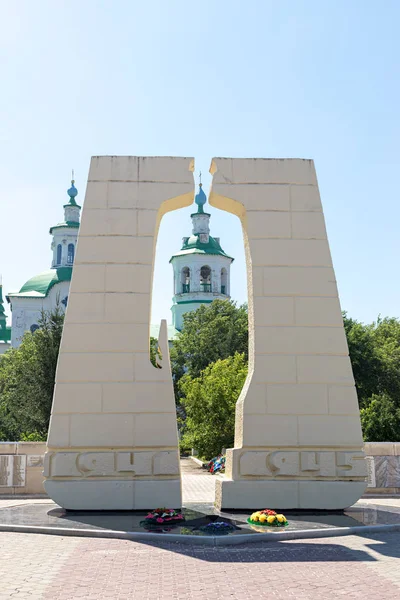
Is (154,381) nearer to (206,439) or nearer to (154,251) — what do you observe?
(154,251)

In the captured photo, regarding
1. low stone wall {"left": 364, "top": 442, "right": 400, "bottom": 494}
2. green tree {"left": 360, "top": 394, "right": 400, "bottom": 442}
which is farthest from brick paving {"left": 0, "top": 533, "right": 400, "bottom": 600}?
green tree {"left": 360, "top": 394, "right": 400, "bottom": 442}

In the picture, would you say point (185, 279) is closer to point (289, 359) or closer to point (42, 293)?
point (42, 293)

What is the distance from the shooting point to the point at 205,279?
55125 millimetres

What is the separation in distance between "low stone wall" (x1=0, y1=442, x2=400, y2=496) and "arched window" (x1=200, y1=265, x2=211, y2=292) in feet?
129

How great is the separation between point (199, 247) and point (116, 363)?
44094 mm

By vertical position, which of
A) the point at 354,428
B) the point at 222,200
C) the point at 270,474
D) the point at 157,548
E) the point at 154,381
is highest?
the point at 222,200

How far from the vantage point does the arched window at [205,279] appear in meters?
54.6

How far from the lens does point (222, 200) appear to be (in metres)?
12.7

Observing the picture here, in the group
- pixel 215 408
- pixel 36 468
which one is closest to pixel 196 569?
pixel 36 468

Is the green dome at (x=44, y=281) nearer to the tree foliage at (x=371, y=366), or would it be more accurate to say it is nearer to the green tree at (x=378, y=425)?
the tree foliage at (x=371, y=366)

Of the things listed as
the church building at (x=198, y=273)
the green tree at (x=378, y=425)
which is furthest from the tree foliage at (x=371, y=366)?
the church building at (x=198, y=273)

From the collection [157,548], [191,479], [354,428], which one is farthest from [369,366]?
[157,548]

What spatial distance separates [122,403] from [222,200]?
15.5 feet

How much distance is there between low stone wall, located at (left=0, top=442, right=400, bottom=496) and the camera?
14.9 metres
